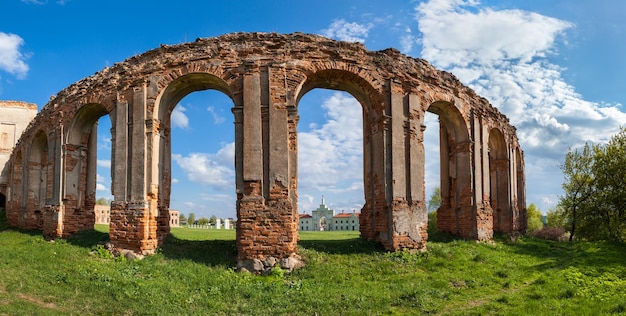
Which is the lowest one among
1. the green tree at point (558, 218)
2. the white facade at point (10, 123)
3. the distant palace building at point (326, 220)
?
the distant palace building at point (326, 220)

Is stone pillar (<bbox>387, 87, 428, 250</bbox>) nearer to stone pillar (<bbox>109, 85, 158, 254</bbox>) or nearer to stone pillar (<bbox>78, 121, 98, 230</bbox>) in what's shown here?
stone pillar (<bbox>109, 85, 158, 254</bbox>)

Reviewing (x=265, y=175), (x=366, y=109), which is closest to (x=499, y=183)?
(x=366, y=109)

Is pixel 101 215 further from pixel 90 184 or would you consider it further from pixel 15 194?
pixel 90 184

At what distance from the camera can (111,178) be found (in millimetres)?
13008

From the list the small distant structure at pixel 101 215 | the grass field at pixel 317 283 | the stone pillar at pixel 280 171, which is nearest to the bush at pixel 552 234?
the grass field at pixel 317 283

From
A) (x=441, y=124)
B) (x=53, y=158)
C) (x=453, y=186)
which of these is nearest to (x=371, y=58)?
(x=441, y=124)

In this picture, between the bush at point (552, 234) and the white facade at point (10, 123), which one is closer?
the bush at point (552, 234)

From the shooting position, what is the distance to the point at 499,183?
19.8 m

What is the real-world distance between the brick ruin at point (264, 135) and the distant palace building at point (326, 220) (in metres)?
73.1

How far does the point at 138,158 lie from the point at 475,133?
1152cm

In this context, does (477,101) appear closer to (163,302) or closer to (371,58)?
(371,58)

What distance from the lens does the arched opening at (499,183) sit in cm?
1935

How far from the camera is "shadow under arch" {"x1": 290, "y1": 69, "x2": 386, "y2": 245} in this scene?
1283cm

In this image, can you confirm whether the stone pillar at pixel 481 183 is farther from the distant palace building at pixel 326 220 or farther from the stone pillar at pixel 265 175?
the distant palace building at pixel 326 220
